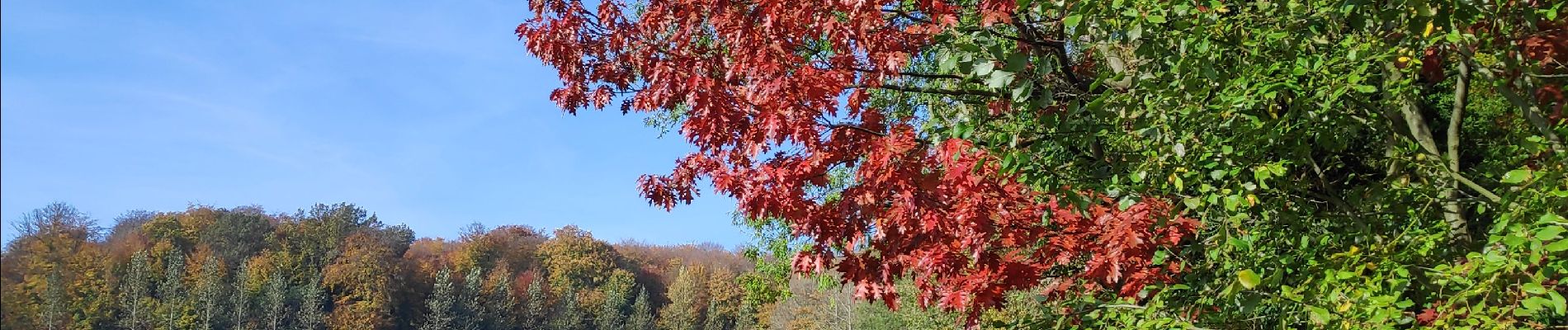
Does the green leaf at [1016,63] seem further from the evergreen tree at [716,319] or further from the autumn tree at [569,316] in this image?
the autumn tree at [569,316]

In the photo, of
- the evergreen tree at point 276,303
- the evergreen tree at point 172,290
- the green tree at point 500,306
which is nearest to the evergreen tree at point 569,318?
the green tree at point 500,306

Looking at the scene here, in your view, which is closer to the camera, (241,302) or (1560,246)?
(1560,246)

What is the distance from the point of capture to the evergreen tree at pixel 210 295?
5650 centimetres

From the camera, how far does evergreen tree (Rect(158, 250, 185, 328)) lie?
2215 inches

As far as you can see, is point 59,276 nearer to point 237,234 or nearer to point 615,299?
point 237,234

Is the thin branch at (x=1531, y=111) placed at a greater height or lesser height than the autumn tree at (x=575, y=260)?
lesser

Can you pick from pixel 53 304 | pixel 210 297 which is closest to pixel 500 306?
pixel 210 297

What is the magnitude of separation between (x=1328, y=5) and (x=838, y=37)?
2119 millimetres

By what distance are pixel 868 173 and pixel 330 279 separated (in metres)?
62.1

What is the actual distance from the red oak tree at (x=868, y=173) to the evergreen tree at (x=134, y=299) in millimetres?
56685

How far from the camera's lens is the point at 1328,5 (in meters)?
4.77

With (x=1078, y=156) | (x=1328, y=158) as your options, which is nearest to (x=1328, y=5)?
(x=1078, y=156)

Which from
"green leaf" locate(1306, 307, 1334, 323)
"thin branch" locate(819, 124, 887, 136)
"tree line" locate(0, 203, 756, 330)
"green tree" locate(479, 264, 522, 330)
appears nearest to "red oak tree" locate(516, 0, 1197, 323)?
"thin branch" locate(819, 124, 887, 136)

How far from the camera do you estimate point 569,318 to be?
220 ft
